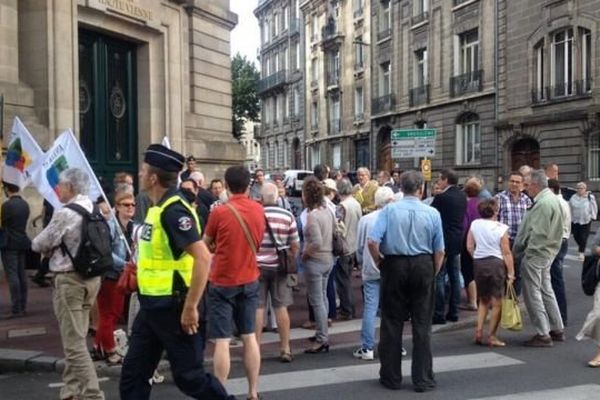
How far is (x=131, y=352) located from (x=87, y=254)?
1261mm

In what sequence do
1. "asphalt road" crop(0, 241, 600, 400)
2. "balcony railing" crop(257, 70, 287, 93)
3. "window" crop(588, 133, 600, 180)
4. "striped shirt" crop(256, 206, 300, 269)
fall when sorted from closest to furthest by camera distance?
1. "asphalt road" crop(0, 241, 600, 400)
2. "striped shirt" crop(256, 206, 300, 269)
3. "window" crop(588, 133, 600, 180)
4. "balcony railing" crop(257, 70, 287, 93)

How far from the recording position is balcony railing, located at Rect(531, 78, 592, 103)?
26.2 m

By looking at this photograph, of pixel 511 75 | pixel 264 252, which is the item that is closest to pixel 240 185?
pixel 264 252

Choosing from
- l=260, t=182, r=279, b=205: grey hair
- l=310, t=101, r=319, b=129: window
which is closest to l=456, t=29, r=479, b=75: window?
l=310, t=101, r=319, b=129: window

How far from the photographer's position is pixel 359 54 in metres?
46.9

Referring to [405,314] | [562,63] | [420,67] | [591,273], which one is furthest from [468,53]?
[405,314]

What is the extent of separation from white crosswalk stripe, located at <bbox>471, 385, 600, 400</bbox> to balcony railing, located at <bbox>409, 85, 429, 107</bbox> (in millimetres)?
32531

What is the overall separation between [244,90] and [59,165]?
6400 cm

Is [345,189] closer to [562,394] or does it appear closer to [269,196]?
[269,196]

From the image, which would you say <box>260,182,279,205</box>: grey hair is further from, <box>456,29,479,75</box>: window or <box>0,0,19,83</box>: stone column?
<box>456,29,479,75</box>: window

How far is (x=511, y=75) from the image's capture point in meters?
30.4

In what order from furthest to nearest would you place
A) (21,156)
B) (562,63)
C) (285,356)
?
(562,63)
(21,156)
(285,356)

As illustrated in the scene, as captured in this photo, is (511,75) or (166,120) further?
(511,75)

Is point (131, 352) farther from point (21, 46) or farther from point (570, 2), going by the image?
point (570, 2)
